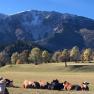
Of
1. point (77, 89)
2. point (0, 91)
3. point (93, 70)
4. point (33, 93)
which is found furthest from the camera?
point (93, 70)

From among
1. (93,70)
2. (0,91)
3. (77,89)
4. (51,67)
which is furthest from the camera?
(51,67)

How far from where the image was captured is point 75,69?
14488 cm

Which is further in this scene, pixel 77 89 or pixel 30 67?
pixel 30 67

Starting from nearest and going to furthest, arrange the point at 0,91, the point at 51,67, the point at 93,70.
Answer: the point at 0,91 < the point at 93,70 < the point at 51,67

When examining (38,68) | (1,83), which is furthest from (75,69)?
(1,83)

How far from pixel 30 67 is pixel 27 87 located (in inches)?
4632

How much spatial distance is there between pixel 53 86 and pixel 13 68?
396 ft

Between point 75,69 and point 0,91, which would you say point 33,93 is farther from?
point 75,69

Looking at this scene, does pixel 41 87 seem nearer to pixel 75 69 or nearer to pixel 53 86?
pixel 53 86

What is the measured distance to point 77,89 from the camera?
4141 cm

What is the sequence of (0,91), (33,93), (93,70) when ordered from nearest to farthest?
(0,91), (33,93), (93,70)

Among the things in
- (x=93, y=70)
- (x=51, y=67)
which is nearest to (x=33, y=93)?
(x=93, y=70)

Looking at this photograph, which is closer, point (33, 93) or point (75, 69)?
point (33, 93)

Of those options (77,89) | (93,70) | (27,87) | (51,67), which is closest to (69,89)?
(77,89)
